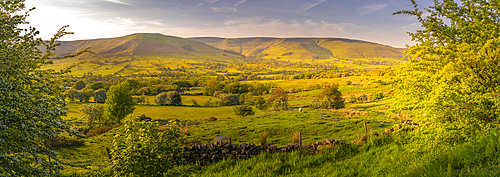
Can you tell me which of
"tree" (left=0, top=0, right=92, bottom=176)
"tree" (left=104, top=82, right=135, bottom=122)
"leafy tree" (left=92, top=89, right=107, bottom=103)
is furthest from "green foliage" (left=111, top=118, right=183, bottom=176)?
"leafy tree" (left=92, top=89, right=107, bottom=103)

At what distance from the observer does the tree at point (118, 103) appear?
49219 mm

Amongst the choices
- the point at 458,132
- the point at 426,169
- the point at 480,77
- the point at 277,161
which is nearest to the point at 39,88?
the point at 277,161

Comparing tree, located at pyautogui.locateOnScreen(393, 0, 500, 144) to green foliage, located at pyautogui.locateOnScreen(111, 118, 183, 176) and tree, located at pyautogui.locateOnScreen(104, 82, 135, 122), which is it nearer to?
green foliage, located at pyautogui.locateOnScreen(111, 118, 183, 176)

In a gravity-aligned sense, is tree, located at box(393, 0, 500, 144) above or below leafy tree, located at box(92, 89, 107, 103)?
above

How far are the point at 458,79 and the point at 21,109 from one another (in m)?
11.3

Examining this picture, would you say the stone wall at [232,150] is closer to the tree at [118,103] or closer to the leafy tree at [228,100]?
the tree at [118,103]

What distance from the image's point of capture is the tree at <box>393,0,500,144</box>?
5398 millimetres

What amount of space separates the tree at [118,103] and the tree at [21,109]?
165 ft

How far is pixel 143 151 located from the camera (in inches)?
201

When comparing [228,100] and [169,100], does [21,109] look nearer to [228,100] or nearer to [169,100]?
A: [169,100]

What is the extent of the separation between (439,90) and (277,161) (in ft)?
19.1

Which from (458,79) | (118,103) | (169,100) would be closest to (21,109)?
(458,79)

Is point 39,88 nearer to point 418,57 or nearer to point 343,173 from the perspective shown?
point 343,173

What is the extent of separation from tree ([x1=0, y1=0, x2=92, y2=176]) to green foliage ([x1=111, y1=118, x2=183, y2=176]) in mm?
1843
